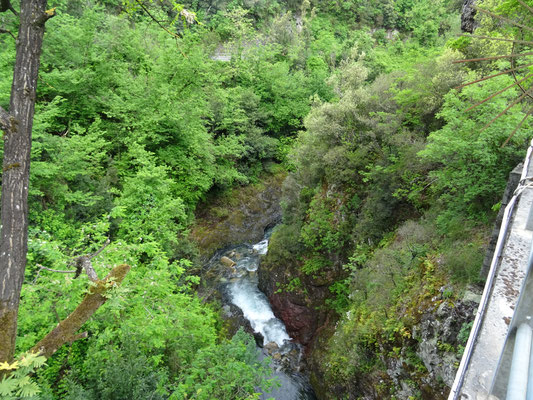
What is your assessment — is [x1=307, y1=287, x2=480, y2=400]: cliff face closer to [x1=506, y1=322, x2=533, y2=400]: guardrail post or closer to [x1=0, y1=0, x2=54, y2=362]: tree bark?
[x1=506, y1=322, x2=533, y2=400]: guardrail post

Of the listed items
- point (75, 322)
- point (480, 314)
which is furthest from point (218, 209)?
point (480, 314)

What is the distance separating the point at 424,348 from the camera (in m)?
5.43

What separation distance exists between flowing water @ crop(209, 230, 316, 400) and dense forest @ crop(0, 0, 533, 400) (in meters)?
0.62

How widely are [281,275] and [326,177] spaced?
4.25 m

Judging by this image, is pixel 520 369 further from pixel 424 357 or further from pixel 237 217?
pixel 237 217

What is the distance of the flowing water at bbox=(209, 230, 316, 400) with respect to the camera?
9320 mm

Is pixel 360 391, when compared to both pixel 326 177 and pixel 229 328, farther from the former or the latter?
pixel 326 177

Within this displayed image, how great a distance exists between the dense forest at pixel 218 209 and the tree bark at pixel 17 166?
0.43 meters

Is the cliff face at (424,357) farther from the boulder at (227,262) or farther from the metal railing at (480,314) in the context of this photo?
the boulder at (227,262)

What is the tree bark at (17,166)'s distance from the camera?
241cm

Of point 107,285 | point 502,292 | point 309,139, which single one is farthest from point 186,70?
point 502,292

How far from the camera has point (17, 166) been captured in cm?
251

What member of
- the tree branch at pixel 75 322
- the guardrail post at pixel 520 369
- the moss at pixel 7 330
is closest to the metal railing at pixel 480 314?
the guardrail post at pixel 520 369

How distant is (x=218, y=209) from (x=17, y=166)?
1401 cm
